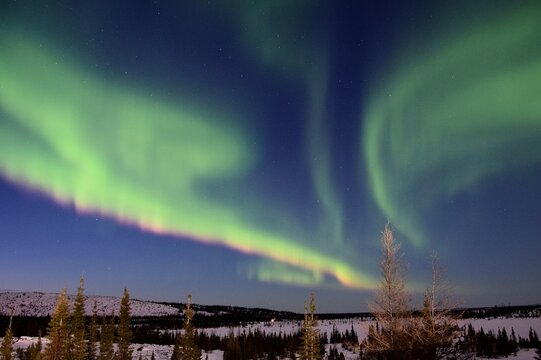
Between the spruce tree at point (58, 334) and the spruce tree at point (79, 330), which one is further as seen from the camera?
the spruce tree at point (79, 330)

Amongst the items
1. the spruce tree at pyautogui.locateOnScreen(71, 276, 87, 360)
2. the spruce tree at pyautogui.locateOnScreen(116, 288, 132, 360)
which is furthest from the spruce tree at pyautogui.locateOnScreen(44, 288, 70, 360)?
the spruce tree at pyautogui.locateOnScreen(116, 288, 132, 360)

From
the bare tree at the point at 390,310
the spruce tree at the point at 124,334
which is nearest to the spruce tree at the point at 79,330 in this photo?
the spruce tree at the point at 124,334

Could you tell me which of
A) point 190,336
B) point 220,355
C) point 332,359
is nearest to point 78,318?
point 190,336

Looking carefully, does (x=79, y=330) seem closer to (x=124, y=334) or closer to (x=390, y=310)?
(x=124, y=334)

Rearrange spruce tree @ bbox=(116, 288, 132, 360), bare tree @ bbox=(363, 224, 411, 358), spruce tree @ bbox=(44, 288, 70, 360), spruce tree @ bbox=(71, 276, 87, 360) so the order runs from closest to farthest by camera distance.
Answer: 1. bare tree @ bbox=(363, 224, 411, 358)
2. spruce tree @ bbox=(44, 288, 70, 360)
3. spruce tree @ bbox=(71, 276, 87, 360)
4. spruce tree @ bbox=(116, 288, 132, 360)

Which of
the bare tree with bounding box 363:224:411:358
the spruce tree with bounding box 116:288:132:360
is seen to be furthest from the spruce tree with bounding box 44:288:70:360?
the bare tree with bounding box 363:224:411:358

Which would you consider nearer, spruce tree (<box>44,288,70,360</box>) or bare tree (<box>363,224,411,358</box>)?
bare tree (<box>363,224,411,358</box>)

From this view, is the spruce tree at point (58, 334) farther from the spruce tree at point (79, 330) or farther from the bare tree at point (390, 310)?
the bare tree at point (390, 310)

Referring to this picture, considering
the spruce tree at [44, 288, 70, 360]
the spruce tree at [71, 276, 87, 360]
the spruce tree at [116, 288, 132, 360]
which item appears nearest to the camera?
the spruce tree at [44, 288, 70, 360]

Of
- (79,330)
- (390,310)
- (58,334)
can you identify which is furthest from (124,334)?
(390,310)

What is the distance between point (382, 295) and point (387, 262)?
1795 mm

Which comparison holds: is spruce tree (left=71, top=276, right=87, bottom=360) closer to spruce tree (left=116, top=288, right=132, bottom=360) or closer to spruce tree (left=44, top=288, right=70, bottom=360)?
spruce tree (left=44, top=288, right=70, bottom=360)

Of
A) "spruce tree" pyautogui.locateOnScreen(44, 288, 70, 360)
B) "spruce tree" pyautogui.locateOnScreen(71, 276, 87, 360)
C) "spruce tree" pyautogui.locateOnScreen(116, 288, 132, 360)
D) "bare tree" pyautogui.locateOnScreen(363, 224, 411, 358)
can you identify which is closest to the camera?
"bare tree" pyautogui.locateOnScreen(363, 224, 411, 358)

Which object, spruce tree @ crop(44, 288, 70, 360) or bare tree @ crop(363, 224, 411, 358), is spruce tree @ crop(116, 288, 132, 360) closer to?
spruce tree @ crop(44, 288, 70, 360)
